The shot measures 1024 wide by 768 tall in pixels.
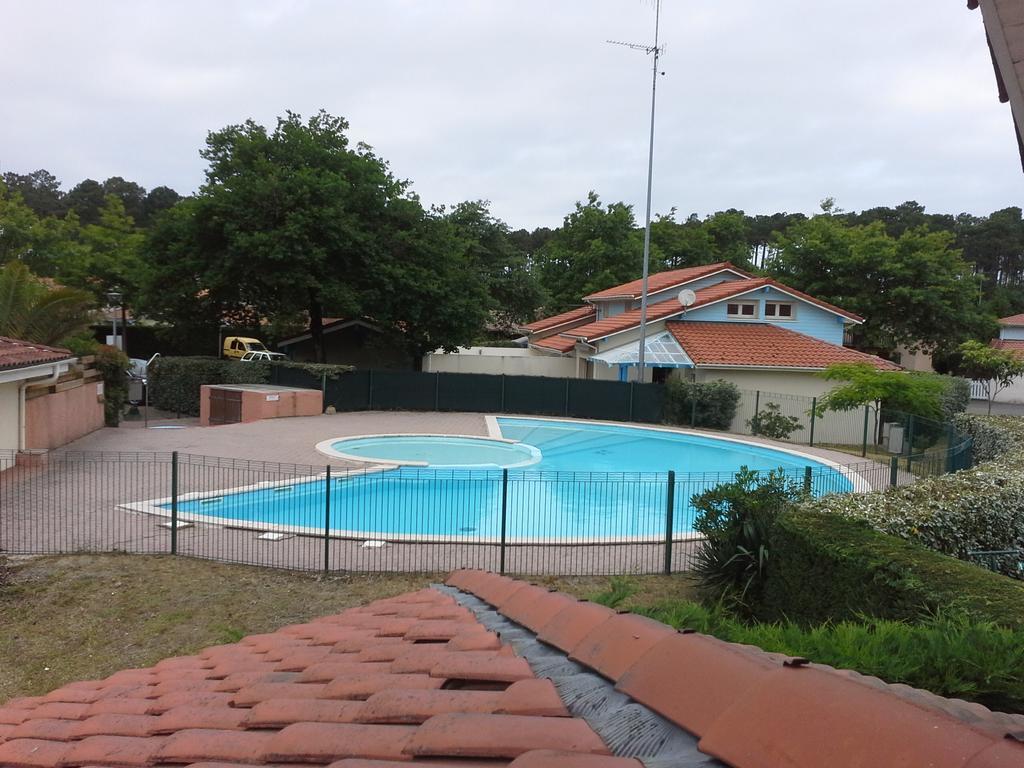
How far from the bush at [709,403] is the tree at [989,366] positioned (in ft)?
42.7

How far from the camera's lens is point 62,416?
20234mm

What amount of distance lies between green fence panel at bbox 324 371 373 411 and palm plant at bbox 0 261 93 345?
31.3 ft

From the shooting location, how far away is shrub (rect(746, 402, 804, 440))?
2675 cm

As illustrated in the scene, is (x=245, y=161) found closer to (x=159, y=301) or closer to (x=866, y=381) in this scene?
(x=159, y=301)

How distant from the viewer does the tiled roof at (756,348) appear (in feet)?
95.6

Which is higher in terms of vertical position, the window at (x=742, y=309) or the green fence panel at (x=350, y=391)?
the window at (x=742, y=309)

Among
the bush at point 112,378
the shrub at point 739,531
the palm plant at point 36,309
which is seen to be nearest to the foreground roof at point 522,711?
the shrub at point 739,531

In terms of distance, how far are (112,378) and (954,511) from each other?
77.8 feet

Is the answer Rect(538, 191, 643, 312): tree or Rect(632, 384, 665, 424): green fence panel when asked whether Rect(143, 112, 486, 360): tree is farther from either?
Rect(538, 191, 643, 312): tree

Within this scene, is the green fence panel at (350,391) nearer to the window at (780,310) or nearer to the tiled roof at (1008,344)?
the window at (780,310)

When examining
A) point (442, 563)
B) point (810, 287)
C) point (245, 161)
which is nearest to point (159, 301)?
point (245, 161)

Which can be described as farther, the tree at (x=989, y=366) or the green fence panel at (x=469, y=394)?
the tree at (x=989, y=366)

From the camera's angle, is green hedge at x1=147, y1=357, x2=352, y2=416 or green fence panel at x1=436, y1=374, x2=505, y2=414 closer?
green hedge at x1=147, y1=357, x2=352, y2=416

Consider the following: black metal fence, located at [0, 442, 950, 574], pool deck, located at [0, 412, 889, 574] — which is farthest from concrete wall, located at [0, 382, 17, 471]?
pool deck, located at [0, 412, 889, 574]
